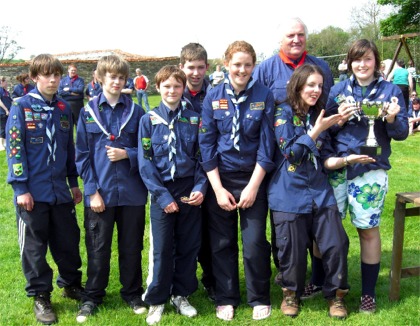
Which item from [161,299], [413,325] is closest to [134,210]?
[161,299]

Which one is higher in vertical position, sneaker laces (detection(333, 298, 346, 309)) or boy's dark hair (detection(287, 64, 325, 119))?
boy's dark hair (detection(287, 64, 325, 119))

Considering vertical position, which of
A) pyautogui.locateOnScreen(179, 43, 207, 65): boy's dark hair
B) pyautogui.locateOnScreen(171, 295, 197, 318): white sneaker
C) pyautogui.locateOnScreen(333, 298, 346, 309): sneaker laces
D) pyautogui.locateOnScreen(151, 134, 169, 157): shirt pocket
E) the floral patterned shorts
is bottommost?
pyautogui.locateOnScreen(171, 295, 197, 318): white sneaker

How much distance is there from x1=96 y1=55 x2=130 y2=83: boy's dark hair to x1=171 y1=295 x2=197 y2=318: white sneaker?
1805 millimetres

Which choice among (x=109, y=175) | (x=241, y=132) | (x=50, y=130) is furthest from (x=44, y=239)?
(x=241, y=132)

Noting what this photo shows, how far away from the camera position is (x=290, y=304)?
3.67 m

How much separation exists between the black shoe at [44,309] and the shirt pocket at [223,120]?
6.23 feet

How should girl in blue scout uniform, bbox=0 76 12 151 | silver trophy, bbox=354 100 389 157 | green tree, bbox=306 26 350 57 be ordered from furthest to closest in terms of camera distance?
green tree, bbox=306 26 350 57
girl in blue scout uniform, bbox=0 76 12 151
silver trophy, bbox=354 100 389 157

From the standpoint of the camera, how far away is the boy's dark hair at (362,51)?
3.44 m

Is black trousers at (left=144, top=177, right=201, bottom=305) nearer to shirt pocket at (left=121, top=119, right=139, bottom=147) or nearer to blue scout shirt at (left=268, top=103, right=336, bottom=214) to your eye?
shirt pocket at (left=121, top=119, right=139, bottom=147)

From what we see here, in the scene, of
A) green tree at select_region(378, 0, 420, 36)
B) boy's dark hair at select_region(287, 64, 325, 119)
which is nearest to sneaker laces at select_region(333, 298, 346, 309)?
boy's dark hair at select_region(287, 64, 325, 119)

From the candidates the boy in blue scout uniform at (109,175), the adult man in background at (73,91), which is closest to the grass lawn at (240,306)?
the boy in blue scout uniform at (109,175)

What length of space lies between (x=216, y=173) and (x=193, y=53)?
1.00 m

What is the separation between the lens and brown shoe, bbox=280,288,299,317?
12.0 feet

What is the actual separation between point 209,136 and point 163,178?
0.46m
